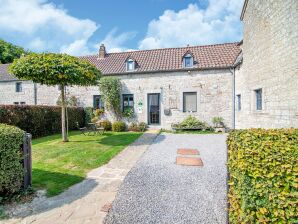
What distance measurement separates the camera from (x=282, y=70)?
6.24 metres

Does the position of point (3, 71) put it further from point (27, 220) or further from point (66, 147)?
point (27, 220)

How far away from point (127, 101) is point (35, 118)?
6447mm

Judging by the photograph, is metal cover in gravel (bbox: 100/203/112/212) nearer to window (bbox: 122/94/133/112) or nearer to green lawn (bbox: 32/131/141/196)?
green lawn (bbox: 32/131/141/196)

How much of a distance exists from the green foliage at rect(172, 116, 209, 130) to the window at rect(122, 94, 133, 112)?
3.82 meters

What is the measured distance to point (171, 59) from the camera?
50.4 feet

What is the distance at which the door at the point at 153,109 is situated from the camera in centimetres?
1491

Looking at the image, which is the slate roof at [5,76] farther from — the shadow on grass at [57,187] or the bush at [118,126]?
the shadow on grass at [57,187]

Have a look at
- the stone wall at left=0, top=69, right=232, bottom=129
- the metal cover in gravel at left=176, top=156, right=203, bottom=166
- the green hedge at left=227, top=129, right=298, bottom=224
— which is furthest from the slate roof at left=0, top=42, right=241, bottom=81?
the green hedge at left=227, top=129, right=298, bottom=224

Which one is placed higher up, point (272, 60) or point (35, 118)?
point (272, 60)

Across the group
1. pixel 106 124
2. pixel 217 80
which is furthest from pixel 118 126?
pixel 217 80

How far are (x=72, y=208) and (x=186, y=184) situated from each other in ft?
8.13

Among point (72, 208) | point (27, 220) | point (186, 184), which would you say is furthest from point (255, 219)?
point (27, 220)

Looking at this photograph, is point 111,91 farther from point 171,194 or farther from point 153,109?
point 171,194

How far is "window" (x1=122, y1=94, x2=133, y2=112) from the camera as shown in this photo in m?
15.2
